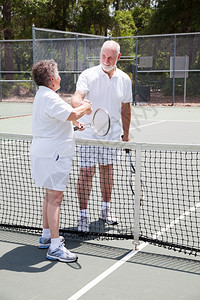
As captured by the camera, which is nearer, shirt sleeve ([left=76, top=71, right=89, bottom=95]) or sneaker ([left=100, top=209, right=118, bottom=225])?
shirt sleeve ([left=76, top=71, right=89, bottom=95])

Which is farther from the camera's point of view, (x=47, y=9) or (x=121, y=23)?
(x=121, y=23)

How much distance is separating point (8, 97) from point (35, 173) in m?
18.7

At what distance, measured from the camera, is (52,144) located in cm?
362

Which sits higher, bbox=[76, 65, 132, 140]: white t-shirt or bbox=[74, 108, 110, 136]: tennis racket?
bbox=[76, 65, 132, 140]: white t-shirt

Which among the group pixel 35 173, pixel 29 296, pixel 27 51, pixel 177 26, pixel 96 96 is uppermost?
pixel 177 26

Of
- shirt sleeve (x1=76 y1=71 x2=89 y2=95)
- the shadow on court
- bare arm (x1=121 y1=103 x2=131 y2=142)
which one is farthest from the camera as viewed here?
bare arm (x1=121 y1=103 x2=131 y2=142)

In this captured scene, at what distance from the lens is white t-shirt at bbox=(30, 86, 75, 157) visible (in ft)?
11.6

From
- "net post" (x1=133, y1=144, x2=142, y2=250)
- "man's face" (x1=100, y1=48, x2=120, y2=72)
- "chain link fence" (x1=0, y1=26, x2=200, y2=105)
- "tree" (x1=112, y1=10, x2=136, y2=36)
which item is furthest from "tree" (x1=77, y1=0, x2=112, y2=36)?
"net post" (x1=133, y1=144, x2=142, y2=250)

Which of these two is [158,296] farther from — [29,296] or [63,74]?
[63,74]

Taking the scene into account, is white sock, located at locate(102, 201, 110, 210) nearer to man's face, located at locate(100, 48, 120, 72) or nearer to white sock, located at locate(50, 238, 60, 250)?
white sock, located at locate(50, 238, 60, 250)

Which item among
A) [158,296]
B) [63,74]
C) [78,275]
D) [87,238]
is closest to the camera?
[158,296]

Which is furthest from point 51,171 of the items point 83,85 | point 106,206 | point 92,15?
point 92,15

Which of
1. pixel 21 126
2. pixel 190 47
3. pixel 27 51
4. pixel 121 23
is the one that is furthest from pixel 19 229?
pixel 121 23

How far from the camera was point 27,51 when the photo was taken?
22.5 m
